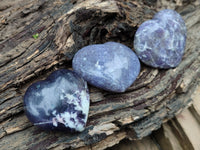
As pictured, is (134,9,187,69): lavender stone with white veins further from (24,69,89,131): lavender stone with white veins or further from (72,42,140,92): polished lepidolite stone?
(24,69,89,131): lavender stone with white veins

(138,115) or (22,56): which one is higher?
(22,56)

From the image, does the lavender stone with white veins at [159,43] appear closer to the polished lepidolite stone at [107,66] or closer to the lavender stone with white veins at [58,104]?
the polished lepidolite stone at [107,66]

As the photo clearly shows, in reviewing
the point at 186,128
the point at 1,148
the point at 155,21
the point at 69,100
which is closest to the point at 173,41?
the point at 155,21

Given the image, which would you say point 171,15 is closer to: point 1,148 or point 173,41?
point 173,41

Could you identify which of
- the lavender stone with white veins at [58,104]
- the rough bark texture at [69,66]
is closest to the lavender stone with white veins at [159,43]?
the rough bark texture at [69,66]

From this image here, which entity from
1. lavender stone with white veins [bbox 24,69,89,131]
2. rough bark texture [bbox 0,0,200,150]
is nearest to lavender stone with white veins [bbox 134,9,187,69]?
rough bark texture [bbox 0,0,200,150]

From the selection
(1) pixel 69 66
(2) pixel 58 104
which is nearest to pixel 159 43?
(1) pixel 69 66
